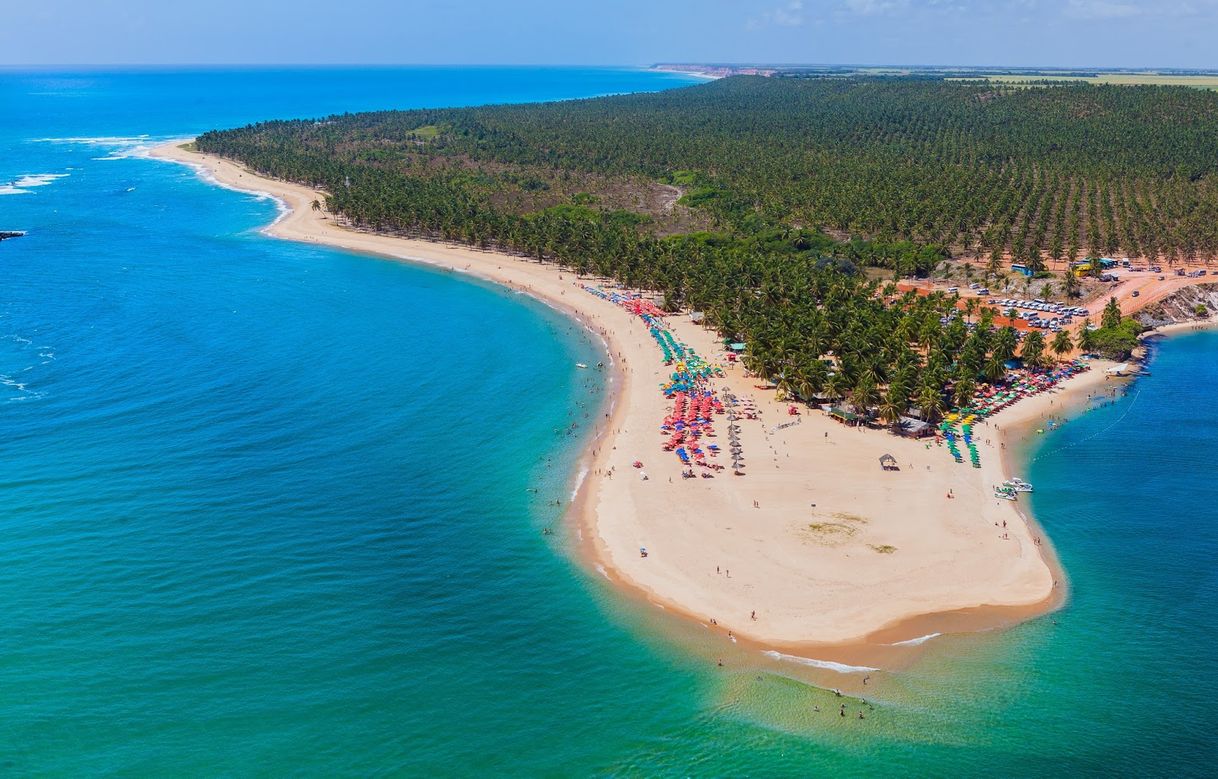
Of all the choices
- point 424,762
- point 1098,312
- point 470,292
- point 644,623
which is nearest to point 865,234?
point 1098,312

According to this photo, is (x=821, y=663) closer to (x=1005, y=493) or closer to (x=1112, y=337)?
(x=1005, y=493)

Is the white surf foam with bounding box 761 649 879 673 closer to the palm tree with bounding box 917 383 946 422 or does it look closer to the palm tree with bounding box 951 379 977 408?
the palm tree with bounding box 917 383 946 422

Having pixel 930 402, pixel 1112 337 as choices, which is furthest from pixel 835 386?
pixel 1112 337

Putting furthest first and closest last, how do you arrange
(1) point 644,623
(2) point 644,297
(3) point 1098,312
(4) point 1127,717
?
1. (2) point 644,297
2. (3) point 1098,312
3. (1) point 644,623
4. (4) point 1127,717

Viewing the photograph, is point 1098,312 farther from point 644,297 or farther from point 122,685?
point 122,685

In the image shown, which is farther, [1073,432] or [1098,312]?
[1098,312]

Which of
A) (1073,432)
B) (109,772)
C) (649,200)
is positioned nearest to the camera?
(109,772)
